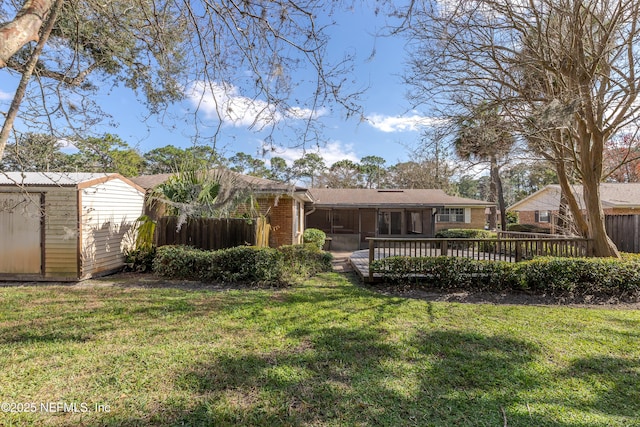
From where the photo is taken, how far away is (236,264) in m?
7.61

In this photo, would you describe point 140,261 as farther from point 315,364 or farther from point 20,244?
point 315,364

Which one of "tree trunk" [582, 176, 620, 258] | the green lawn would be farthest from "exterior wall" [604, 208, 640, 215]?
the green lawn

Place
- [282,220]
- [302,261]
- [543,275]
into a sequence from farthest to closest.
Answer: [282,220] < [302,261] < [543,275]

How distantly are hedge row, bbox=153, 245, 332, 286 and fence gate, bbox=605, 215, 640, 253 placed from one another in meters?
12.1

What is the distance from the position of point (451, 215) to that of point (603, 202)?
8432 millimetres

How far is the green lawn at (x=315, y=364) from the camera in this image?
2.49m

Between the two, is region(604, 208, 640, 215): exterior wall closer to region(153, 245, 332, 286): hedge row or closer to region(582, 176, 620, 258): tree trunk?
region(582, 176, 620, 258): tree trunk

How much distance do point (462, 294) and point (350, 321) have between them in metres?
3.35

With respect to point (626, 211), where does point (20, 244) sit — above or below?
below

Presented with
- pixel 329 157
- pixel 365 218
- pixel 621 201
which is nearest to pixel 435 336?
pixel 329 157

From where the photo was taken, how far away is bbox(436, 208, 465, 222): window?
22672 millimetres

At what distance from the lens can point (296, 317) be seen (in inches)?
191

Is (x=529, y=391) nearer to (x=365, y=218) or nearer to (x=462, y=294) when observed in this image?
(x=462, y=294)

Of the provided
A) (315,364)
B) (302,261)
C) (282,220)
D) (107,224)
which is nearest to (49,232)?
(107,224)
